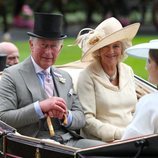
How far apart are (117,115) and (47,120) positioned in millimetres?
585

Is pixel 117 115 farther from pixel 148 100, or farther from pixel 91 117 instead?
pixel 148 100

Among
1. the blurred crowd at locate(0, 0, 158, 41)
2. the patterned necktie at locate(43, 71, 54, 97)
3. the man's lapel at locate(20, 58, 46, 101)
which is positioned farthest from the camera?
the blurred crowd at locate(0, 0, 158, 41)

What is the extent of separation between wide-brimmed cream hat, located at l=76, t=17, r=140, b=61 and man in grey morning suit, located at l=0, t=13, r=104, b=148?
0.28 meters

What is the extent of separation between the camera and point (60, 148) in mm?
4395

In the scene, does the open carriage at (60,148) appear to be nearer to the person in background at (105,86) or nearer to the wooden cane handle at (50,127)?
the wooden cane handle at (50,127)

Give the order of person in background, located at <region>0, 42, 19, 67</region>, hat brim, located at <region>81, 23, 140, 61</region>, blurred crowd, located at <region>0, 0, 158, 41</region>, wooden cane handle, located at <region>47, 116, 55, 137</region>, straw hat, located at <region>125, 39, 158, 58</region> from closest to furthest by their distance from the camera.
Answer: straw hat, located at <region>125, 39, 158, 58</region> → wooden cane handle, located at <region>47, 116, 55, 137</region> → hat brim, located at <region>81, 23, 140, 61</region> → person in background, located at <region>0, 42, 19, 67</region> → blurred crowd, located at <region>0, 0, 158, 41</region>

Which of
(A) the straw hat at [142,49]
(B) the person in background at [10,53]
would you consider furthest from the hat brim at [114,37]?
(B) the person in background at [10,53]

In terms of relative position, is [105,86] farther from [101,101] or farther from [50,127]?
[50,127]

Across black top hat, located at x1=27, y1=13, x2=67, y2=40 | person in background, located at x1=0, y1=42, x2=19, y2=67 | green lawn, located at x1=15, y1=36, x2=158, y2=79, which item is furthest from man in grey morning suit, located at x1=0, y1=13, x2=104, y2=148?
green lawn, located at x1=15, y1=36, x2=158, y2=79

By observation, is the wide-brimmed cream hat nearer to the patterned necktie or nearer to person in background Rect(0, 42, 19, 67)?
the patterned necktie

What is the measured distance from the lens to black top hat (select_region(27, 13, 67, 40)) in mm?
5215

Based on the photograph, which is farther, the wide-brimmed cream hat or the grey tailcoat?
the wide-brimmed cream hat

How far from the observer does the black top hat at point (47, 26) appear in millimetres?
5215

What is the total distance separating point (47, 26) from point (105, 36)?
429mm
